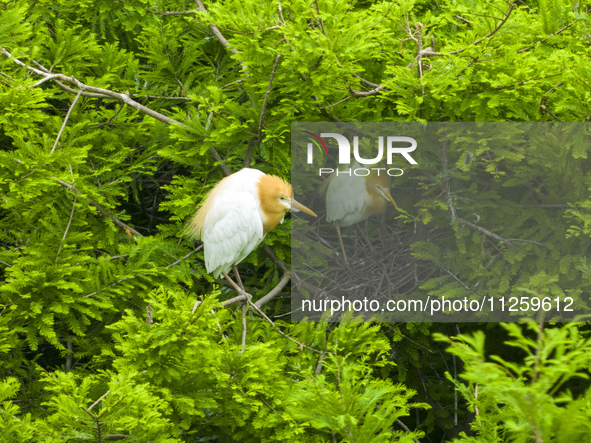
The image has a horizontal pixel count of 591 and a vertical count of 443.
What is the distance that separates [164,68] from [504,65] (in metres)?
1.69

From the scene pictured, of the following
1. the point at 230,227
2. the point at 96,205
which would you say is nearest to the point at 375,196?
the point at 230,227

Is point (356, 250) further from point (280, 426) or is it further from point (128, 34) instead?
point (128, 34)

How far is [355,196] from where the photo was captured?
8.52 ft

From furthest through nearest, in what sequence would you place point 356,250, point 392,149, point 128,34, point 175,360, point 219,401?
point 128,34, point 356,250, point 392,149, point 219,401, point 175,360

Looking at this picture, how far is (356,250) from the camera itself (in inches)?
105

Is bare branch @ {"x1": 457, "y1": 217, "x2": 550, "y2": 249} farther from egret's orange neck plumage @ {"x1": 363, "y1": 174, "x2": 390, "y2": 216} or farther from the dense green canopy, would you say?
egret's orange neck plumage @ {"x1": 363, "y1": 174, "x2": 390, "y2": 216}

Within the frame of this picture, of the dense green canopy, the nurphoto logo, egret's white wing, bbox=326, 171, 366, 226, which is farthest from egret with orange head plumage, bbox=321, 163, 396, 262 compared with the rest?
the nurphoto logo

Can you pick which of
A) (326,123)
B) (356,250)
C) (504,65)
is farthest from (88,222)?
(504,65)

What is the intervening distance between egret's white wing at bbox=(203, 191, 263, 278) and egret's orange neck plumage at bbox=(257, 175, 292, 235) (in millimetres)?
41

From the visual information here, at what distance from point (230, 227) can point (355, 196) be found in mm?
814

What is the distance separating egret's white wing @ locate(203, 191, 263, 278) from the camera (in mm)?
2057

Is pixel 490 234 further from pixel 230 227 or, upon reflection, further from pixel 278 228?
pixel 230 227

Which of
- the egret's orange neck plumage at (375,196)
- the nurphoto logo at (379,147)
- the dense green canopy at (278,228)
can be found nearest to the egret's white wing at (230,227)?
the dense green canopy at (278,228)

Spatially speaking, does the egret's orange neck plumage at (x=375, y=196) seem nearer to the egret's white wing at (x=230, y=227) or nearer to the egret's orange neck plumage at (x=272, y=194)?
the egret's orange neck plumage at (x=272, y=194)
